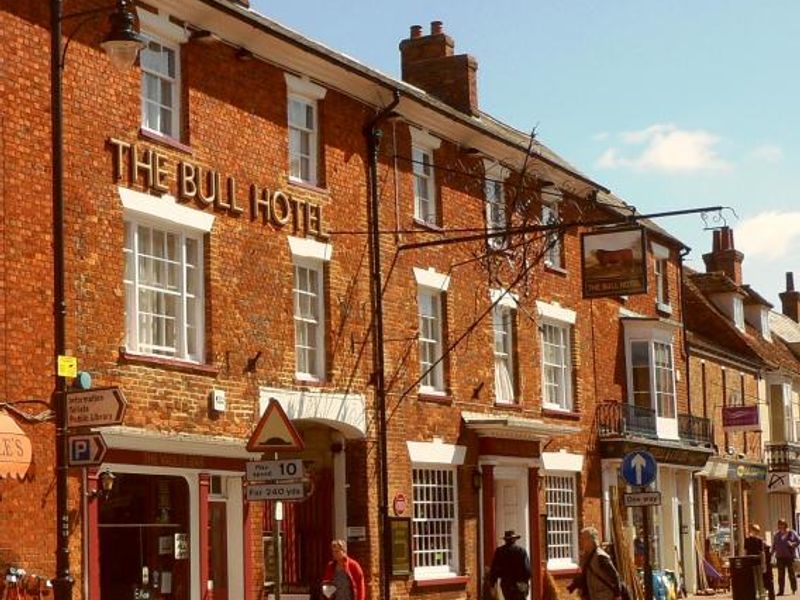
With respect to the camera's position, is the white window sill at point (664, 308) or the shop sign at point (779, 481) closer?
the white window sill at point (664, 308)

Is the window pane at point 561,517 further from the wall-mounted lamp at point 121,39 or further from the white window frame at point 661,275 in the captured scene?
the wall-mounted lamp at point 121,39

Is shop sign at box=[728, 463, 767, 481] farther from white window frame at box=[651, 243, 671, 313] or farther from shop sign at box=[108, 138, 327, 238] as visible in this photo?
shop sign at box=[108, 138, 327, 238]

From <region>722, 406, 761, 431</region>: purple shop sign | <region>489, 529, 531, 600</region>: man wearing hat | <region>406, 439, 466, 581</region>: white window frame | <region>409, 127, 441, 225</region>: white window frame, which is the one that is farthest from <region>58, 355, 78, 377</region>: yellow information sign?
<region>722, 406, 761, 431</region>: purple shop sign

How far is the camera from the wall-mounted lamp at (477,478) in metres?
28.7

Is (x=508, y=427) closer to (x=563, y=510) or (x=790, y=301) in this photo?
(x=563, y=510)

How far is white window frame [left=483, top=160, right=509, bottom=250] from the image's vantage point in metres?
30.3

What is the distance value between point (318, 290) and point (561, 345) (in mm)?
9631

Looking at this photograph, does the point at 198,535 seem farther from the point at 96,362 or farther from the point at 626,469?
the point at 626,469

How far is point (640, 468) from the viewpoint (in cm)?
2328

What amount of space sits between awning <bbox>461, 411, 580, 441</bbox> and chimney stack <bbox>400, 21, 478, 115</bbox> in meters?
6.52

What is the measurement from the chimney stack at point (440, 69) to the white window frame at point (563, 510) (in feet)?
25.1

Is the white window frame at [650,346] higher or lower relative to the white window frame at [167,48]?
lower

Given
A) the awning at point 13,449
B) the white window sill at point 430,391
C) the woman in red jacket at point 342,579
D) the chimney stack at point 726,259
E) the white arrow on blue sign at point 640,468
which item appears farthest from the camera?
the chimney stack at point 726,259

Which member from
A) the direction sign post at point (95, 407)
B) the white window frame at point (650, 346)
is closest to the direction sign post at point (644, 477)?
the direction sign post at point (95, 407)
